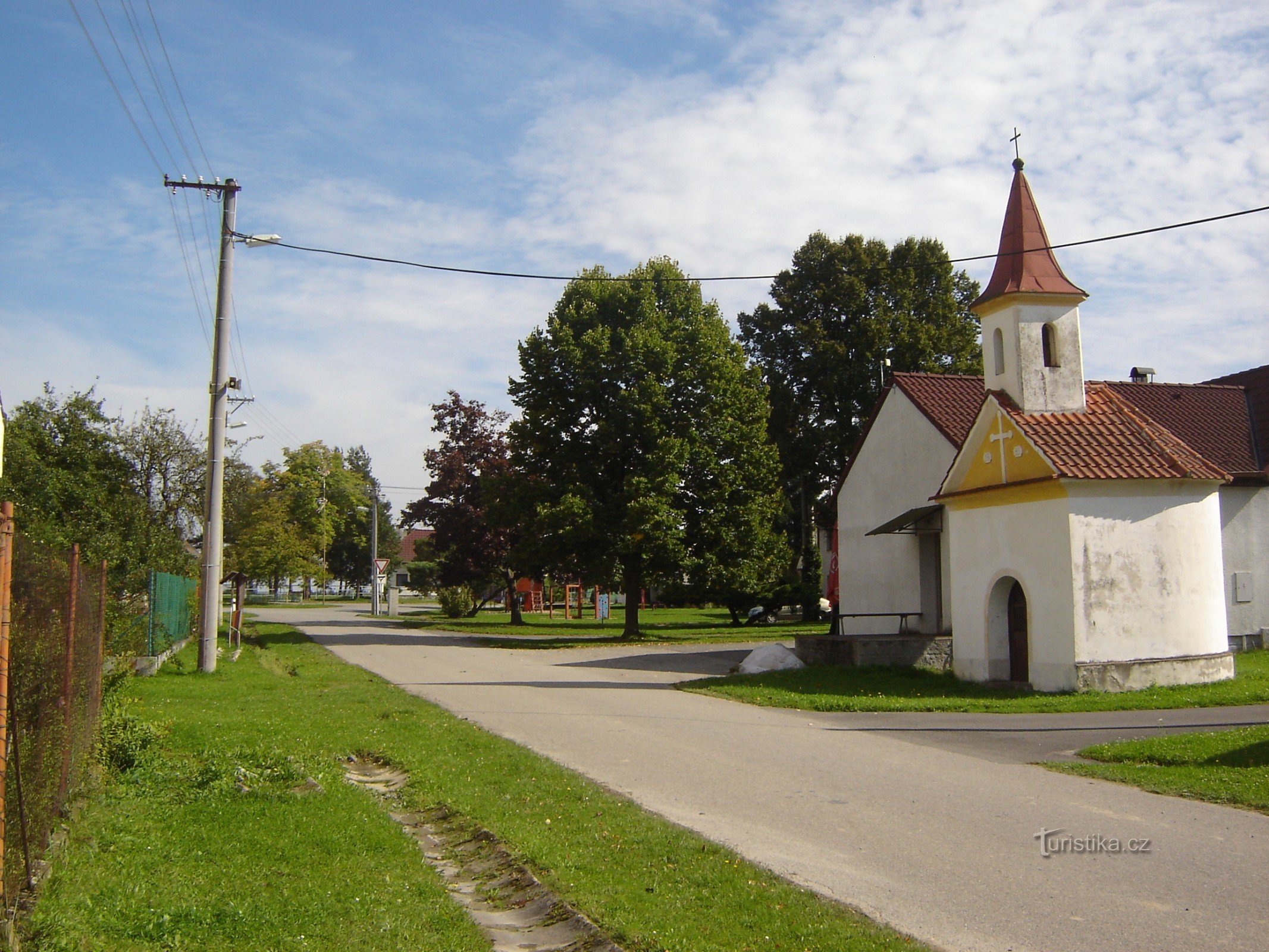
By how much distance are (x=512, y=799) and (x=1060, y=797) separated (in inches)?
191

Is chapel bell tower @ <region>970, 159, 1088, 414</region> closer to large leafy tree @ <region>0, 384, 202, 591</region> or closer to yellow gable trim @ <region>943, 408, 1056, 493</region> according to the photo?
yellow gable trim @ <region>943, 408, 1056, 493</region>

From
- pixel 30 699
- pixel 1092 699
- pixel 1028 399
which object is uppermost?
pixel 1028 399

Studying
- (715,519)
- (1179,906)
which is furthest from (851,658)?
(1179,906)

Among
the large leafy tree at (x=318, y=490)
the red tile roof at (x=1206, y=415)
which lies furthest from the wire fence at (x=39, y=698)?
the large leafy tree at (x=318, y=490)

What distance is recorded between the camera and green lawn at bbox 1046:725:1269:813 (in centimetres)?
904

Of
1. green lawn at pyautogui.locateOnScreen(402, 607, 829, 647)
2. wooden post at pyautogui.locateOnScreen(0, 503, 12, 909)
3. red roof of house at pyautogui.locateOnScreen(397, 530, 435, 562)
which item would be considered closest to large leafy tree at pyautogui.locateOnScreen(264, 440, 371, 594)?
red roof of house at pyautogui.locateOnScreen(397, 530, 435, 562)

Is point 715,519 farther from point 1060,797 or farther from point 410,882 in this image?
point 410,882

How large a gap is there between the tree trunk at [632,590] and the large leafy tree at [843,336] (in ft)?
34.3

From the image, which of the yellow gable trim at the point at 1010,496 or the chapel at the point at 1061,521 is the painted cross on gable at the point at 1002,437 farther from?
the yellow gable trim at the point at 1010,496

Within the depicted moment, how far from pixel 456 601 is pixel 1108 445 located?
38535mm

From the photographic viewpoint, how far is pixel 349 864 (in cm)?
673

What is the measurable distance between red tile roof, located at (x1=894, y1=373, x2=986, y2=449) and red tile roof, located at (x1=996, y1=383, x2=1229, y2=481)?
379cm

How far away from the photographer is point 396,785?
996 centimetres

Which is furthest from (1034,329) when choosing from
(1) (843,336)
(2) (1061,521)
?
(1) (843,336)
